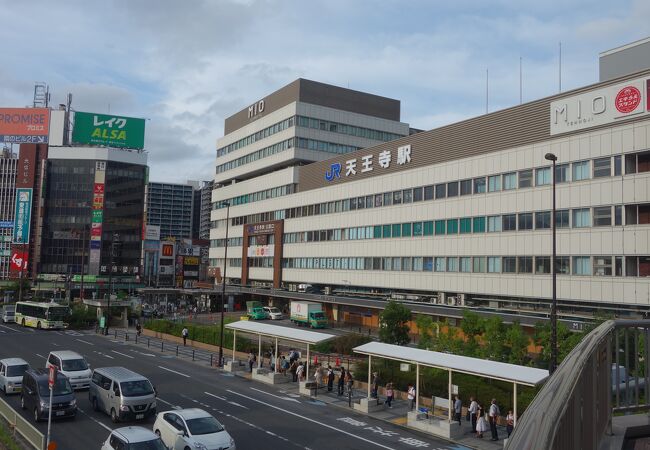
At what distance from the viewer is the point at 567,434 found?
3.34m

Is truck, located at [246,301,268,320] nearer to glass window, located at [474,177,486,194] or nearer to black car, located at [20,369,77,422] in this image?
glass window, located at [474,177,486,194]

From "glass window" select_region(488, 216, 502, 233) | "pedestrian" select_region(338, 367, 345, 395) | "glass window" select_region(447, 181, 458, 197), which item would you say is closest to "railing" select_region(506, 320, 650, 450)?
"pedestrian" select_region(338, 367, 345, 395)

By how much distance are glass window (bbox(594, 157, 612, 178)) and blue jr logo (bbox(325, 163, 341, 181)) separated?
3573cm

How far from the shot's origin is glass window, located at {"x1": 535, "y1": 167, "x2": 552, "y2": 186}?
1759 inches

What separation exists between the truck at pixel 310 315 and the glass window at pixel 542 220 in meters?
27.6

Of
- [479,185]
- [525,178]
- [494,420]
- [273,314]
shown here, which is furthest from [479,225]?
[273,314]

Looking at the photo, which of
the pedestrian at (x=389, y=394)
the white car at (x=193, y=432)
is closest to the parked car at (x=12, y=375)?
the white car at (x=193, y=432)

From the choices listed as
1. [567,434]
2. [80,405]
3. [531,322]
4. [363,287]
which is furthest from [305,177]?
[567,434]

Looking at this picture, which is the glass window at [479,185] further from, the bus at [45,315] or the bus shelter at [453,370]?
the bus at [45,315]

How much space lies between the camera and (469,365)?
23781 millimetres

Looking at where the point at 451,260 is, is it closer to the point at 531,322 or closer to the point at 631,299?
the point at 531,322

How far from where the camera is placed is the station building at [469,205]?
3966 centimetres

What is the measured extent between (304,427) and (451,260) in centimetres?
3257

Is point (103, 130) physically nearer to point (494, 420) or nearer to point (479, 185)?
point (479, 185)
